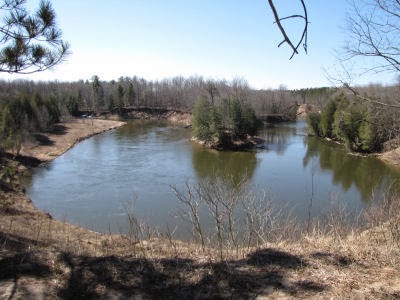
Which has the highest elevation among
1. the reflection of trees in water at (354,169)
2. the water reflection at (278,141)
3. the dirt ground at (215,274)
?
the dirt ground at (215,274)

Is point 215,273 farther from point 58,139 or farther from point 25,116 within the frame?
point 58,139

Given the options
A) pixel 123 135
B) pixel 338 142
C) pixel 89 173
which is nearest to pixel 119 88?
pixel 123 135

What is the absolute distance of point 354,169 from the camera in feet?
105

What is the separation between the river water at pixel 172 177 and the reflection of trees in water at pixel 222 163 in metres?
0.08

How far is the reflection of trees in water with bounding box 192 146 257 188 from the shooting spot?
92.3ft

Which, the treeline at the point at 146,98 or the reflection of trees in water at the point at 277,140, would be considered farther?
the treeline at the point at 146,98

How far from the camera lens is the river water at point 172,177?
1911cm

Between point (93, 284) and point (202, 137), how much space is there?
4044cm

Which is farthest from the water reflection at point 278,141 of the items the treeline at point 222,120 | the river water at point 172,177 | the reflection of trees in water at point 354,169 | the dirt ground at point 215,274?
the dirt ground at point 215,274

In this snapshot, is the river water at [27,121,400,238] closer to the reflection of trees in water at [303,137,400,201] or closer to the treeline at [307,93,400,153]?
the reflection of trees in water at [303,137,400,201]

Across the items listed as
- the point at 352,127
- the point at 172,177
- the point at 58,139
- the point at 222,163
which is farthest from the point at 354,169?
the point at 58,139

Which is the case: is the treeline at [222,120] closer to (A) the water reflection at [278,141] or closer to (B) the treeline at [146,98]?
(A) the water reflection at [278,141]

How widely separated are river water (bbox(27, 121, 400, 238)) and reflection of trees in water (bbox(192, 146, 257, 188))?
0.26 ft

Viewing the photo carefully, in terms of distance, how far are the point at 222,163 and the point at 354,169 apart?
1179 cm
